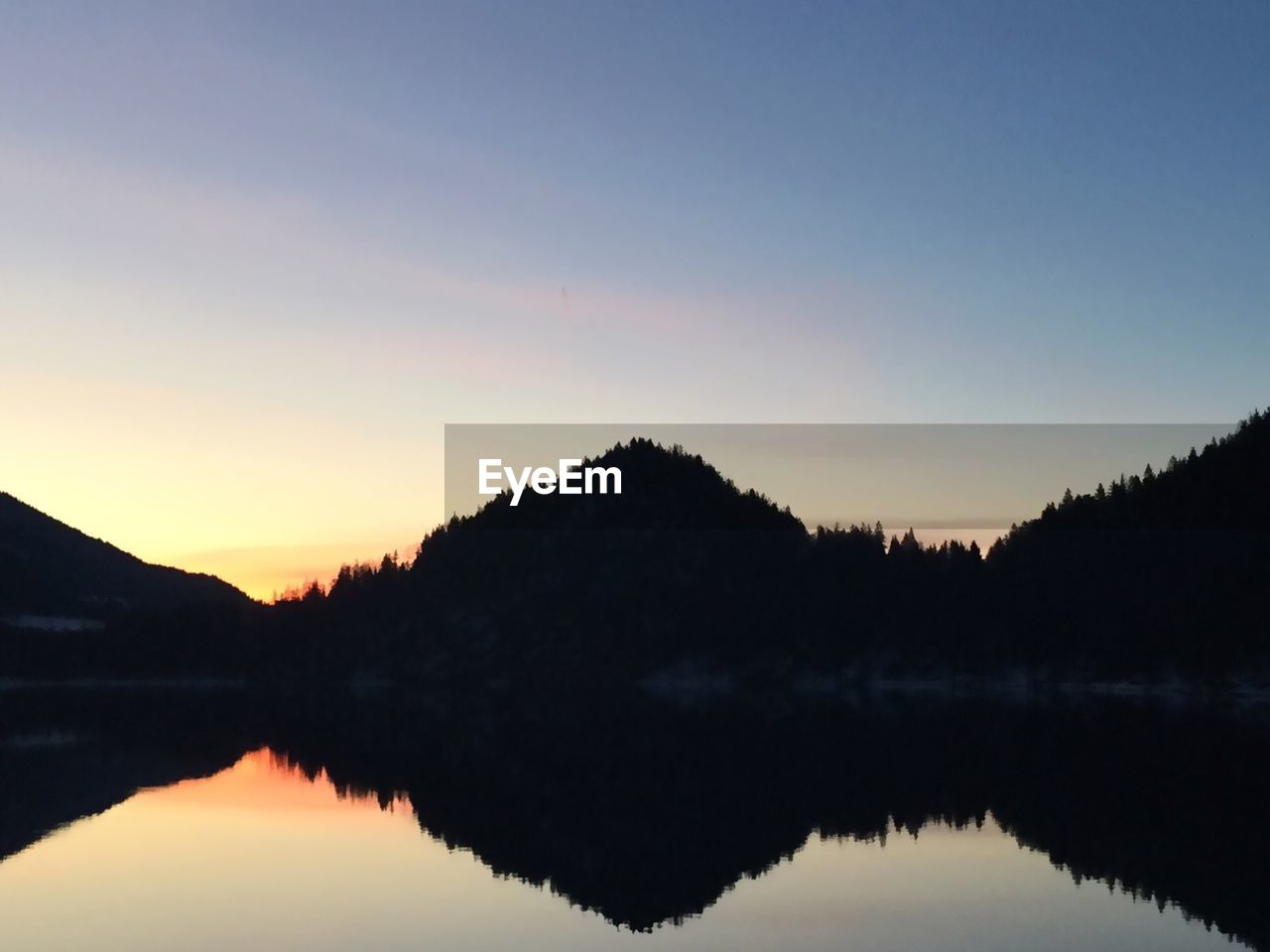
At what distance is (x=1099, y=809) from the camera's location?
32.4 metres

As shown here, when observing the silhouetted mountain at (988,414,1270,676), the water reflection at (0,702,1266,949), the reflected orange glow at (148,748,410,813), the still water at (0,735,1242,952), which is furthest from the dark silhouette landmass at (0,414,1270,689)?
the still water at (0,735,1242,952)

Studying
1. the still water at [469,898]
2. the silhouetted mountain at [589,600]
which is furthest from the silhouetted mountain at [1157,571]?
the still water at [469,898]

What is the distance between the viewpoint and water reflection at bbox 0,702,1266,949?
20531 millimetres

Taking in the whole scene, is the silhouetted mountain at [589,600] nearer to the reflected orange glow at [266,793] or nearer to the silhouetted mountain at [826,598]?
the silhouetted mountain at [826,598]

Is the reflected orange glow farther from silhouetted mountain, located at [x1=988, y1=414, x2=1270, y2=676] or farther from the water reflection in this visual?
silhouetted mountain, located at [x1=988, y1=414, x2=1270, y2=676]

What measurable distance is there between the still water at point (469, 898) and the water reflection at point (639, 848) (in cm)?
8

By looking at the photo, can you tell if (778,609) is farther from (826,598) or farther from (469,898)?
(469,898)

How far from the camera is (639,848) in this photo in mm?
28031

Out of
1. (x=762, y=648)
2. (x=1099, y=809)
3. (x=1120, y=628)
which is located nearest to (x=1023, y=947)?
(x=1099, y=809)

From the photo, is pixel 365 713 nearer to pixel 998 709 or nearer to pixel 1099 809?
pixel 998 709

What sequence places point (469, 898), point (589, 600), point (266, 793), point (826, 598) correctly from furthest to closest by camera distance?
1. point (589, 600)
2. point (826, 598)
3. point (266, 793)
4. point (469, 898)

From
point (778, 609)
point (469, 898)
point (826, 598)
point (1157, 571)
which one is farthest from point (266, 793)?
point (778, 609)

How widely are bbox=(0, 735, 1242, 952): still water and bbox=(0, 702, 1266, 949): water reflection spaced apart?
8 cm

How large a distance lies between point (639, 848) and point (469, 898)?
554cm
